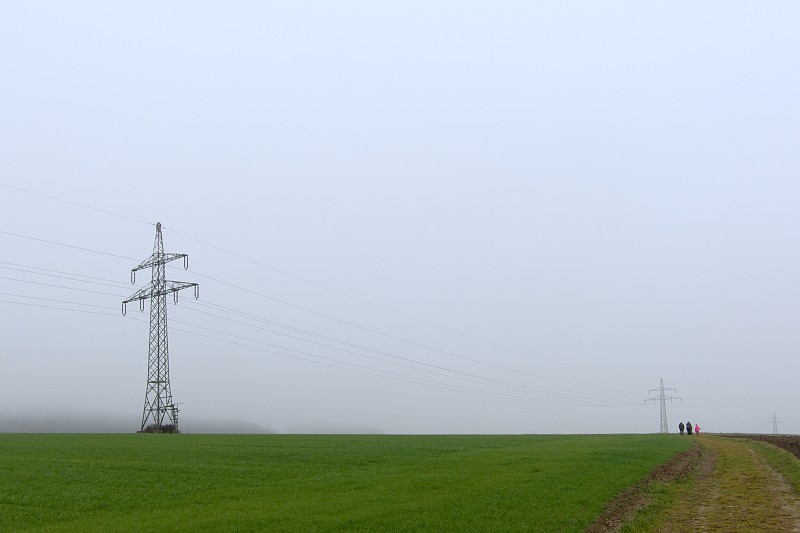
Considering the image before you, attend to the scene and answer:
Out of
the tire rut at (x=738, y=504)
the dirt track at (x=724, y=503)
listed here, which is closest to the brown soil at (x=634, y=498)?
the dirt track at (x=724, y=503)

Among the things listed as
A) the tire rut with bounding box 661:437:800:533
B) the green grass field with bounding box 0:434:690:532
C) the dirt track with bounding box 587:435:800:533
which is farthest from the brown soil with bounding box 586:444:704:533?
the tire rut with bounding box 661:437:800:533

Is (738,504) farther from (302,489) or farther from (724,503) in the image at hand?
(302,489)

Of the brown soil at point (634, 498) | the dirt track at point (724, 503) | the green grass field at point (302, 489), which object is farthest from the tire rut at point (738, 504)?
the green grass field at point (302, 489)

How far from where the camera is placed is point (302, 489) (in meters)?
31.4

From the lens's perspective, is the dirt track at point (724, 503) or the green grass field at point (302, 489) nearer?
the dirt track at point (724, 503)

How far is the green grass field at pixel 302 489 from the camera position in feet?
74.4

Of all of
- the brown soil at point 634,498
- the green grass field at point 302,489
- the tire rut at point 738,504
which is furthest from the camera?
the green grass field at point 302,489

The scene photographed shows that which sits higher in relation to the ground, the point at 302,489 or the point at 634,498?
the point at 634,498

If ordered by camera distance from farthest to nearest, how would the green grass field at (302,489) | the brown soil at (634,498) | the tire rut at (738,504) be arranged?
1. the green grass field at (302,489)
2. the brown soil at (634,498)
3. the tire rut at (738,504)

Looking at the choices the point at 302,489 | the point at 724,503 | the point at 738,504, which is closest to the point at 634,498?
the point at 724,503

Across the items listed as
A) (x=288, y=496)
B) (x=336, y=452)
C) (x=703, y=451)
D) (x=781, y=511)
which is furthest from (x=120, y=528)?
(x=703, y=451)

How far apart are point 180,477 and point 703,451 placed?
41795 mm

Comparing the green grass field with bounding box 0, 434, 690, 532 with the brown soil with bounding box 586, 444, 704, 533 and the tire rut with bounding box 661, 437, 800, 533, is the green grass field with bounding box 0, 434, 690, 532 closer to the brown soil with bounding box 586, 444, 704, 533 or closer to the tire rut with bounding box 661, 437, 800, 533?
the brown soil with bounding box 586, 444, 704, 533

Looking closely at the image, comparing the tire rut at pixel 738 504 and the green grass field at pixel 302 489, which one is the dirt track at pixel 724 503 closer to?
the tire rut at pixel 738 504
